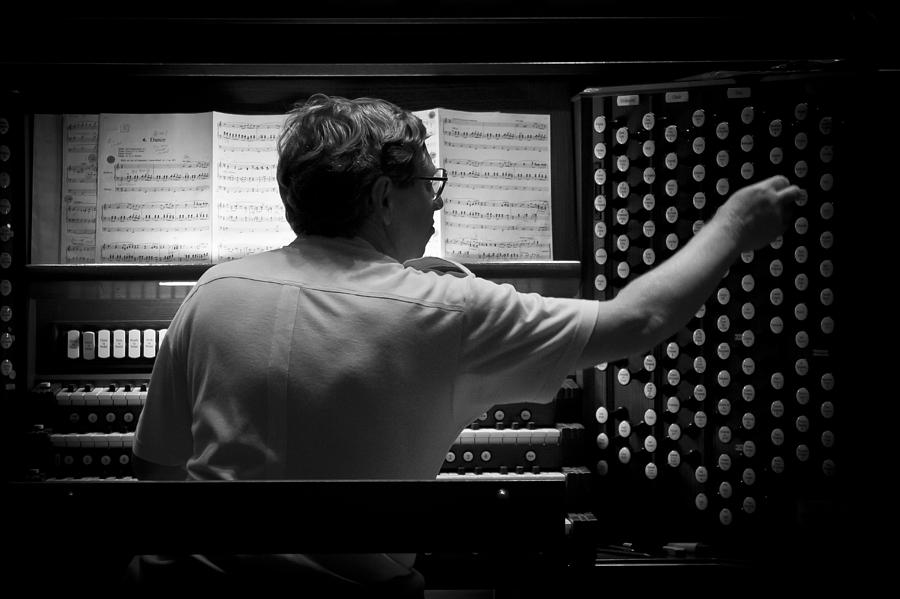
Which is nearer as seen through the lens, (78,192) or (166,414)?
(166,414)

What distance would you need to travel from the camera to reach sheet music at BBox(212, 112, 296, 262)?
2.46 meters

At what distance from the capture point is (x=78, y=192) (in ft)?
8.25

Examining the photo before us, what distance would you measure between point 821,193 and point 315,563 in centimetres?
191

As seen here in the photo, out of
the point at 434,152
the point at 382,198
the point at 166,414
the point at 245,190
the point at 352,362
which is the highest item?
the point at 434,152

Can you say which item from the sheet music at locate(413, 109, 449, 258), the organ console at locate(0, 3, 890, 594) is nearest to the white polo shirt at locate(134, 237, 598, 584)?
the organ console at locate(0, 3, 890, 594)

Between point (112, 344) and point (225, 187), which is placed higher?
point (225, 187)

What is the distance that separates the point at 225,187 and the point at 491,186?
907mm

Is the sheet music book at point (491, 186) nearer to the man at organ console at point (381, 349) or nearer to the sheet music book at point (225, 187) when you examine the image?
the sheet music book at point (225, 187)

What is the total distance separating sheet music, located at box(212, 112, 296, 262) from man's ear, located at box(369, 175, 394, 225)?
40.3 inches

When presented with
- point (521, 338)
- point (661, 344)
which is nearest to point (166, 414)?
point (521, 338)

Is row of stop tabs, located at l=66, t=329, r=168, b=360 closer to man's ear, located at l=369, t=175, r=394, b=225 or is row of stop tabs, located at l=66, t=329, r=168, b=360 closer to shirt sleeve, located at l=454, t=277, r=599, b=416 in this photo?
man's ear, located at l=369, t=175, r=394, b=225

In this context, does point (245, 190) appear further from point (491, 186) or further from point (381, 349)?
point (381, 349)

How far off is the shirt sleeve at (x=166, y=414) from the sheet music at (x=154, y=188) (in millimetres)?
1059

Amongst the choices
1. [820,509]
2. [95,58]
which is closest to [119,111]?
[95,58]
